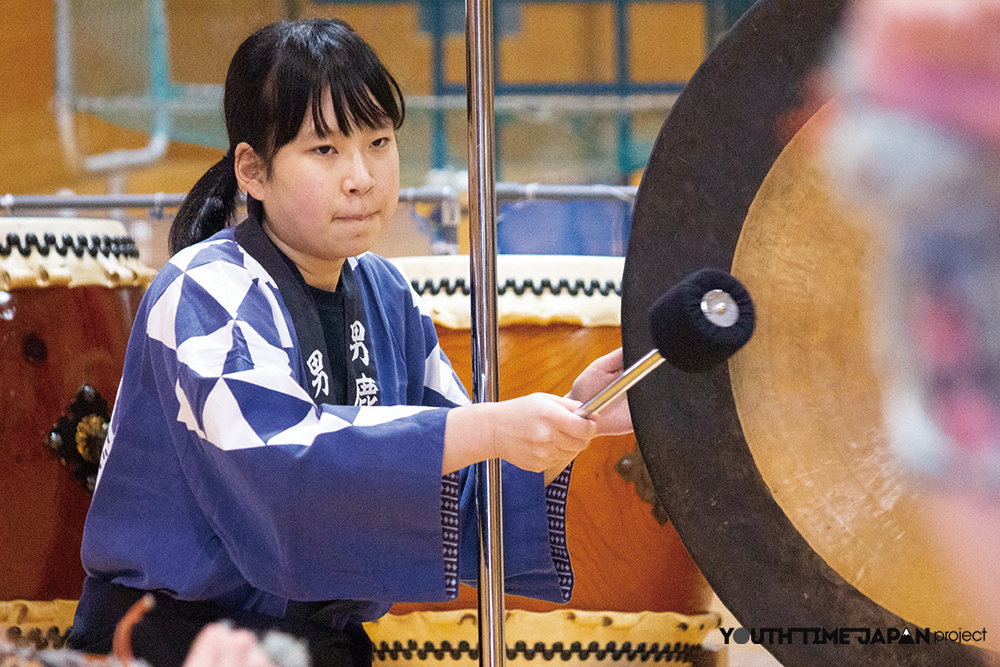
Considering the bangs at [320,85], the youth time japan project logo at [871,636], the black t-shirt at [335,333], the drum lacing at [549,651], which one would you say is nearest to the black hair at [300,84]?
the bangs at [320,85]

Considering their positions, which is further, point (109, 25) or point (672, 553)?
point (109, 25)

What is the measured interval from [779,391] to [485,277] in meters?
0.21

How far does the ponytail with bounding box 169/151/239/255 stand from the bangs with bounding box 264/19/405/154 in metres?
0.11

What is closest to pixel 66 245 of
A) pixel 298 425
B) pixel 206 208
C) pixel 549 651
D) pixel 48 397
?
pixel 48 397

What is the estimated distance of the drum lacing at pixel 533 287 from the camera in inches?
38.5

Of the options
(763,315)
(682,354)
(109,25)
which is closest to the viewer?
(682,354)

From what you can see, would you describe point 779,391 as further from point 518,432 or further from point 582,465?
point 582,465

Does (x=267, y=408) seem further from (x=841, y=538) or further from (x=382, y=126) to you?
(x=841, y=538)

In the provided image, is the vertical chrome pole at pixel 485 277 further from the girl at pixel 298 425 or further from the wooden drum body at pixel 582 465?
the wooden drum body at pixel 582 465

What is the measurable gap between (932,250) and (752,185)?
121 millimetres

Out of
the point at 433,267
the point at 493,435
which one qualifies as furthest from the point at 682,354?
the point at 433,267

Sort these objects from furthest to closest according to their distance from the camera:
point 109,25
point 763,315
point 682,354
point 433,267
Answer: point 109,25, point 433,267, point 763,315, point 682,354

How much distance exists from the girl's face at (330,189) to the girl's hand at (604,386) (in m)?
0.18

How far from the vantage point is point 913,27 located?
1.98 feet
